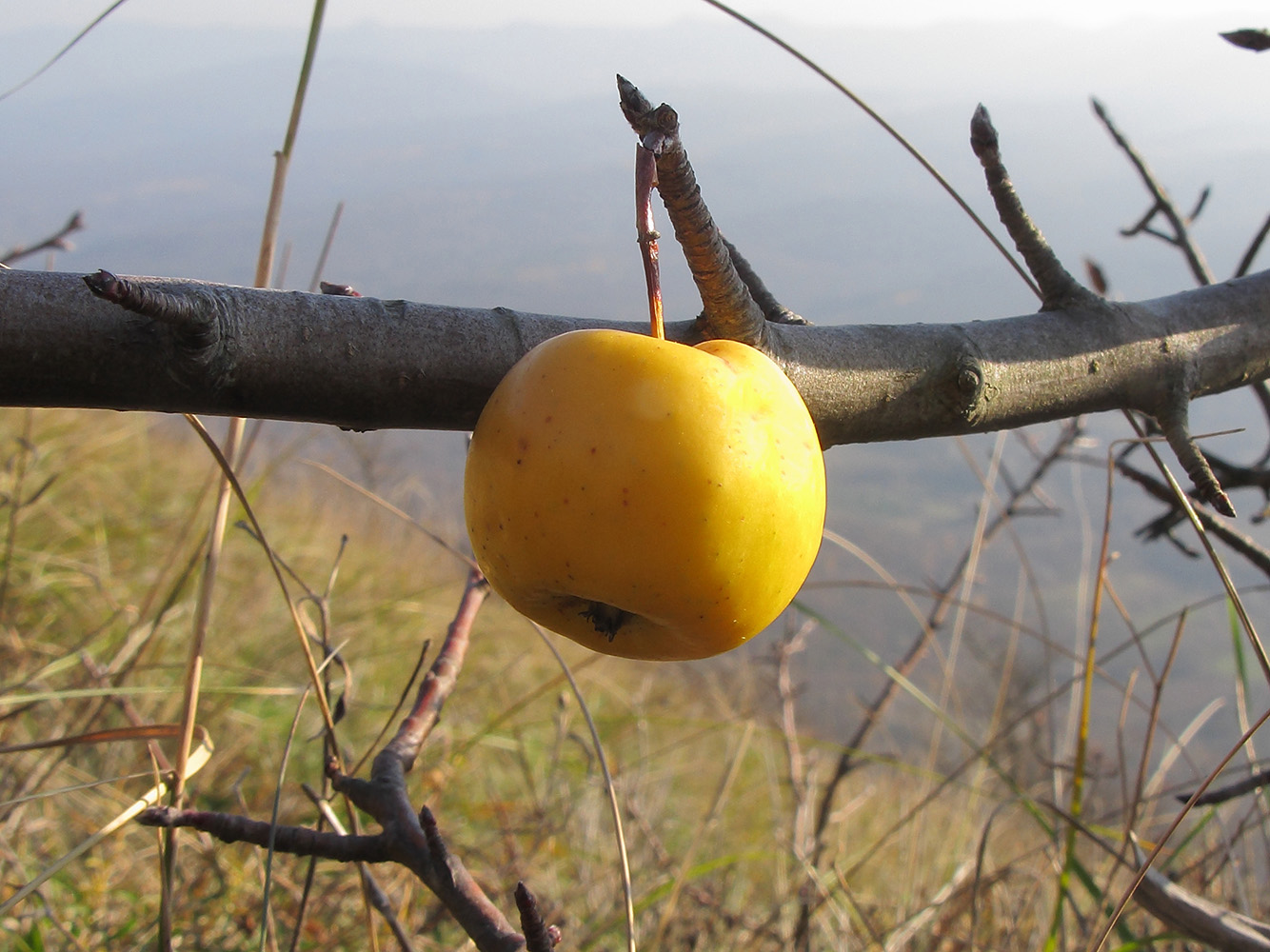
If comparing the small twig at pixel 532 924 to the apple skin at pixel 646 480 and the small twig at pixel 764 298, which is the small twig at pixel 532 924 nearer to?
the apple skin at pixel 646 480

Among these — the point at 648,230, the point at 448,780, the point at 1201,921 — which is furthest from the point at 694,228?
the point at 448,780

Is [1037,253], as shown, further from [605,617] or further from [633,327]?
[605,617]

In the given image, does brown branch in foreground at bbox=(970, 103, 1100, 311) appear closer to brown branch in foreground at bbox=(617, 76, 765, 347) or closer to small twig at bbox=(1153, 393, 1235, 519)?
small twig at bbox=(1153, 393, 1235, 519)

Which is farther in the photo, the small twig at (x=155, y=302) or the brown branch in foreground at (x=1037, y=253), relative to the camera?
the brown branch in foreground at (x=1037, y=253)

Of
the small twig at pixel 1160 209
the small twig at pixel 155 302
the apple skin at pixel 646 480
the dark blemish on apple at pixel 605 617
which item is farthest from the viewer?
the small twig at pixel 1160 209

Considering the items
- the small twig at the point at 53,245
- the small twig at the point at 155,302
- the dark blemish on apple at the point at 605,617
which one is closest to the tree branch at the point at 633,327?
the small twig at the point at 155,302

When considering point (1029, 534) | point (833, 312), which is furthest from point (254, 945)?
point (833, 312)

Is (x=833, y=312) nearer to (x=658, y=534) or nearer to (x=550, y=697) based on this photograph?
(x=550, y=697)

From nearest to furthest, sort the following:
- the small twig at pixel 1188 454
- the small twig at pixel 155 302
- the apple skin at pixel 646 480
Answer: the small twig at pixel 155 302
the apple skin at pixel 646 480
the small twig at pixel 1188 454
